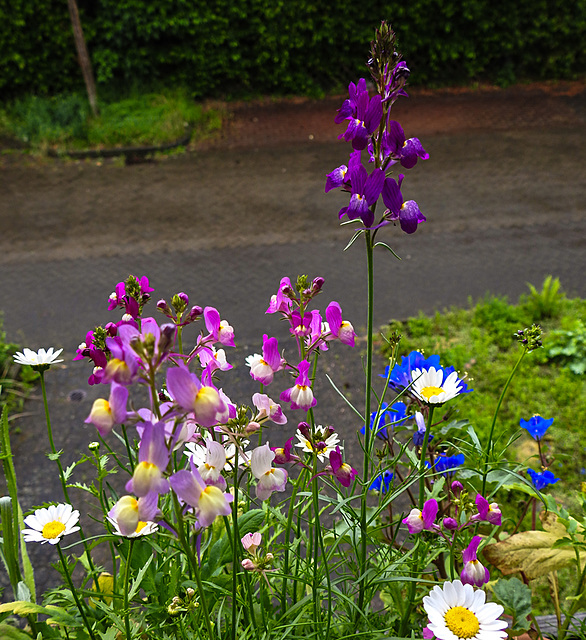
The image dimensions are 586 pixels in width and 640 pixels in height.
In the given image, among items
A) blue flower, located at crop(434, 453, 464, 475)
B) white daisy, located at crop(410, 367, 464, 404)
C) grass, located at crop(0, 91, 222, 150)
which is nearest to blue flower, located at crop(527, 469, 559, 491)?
blue flower, located at crop(434, 453, 464, 475)

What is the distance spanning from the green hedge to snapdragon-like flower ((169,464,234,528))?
7.65 metres

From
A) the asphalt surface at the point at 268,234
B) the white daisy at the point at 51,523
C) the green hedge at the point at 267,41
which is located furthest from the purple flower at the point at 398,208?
the green hedge at the point at 267,41

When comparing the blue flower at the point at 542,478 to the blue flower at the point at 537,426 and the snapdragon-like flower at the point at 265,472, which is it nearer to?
the blue flower at the point at 537,426

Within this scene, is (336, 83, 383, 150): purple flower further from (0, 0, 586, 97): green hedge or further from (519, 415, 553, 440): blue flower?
(0, 0, 586, 97): green hedge

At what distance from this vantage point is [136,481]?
0.89m

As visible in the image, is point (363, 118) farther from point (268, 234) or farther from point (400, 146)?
point (268, 234)

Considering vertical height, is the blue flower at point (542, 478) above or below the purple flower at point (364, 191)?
below

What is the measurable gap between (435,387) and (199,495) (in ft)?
2.18

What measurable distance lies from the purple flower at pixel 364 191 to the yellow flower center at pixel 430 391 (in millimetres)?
392

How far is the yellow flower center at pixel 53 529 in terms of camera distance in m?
1.53

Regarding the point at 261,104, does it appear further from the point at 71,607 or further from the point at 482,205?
the point at 71,607

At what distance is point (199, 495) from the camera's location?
97 centimetres

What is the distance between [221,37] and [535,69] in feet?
13.5

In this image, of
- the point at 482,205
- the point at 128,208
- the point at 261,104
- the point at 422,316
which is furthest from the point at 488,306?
the point at 261,104
